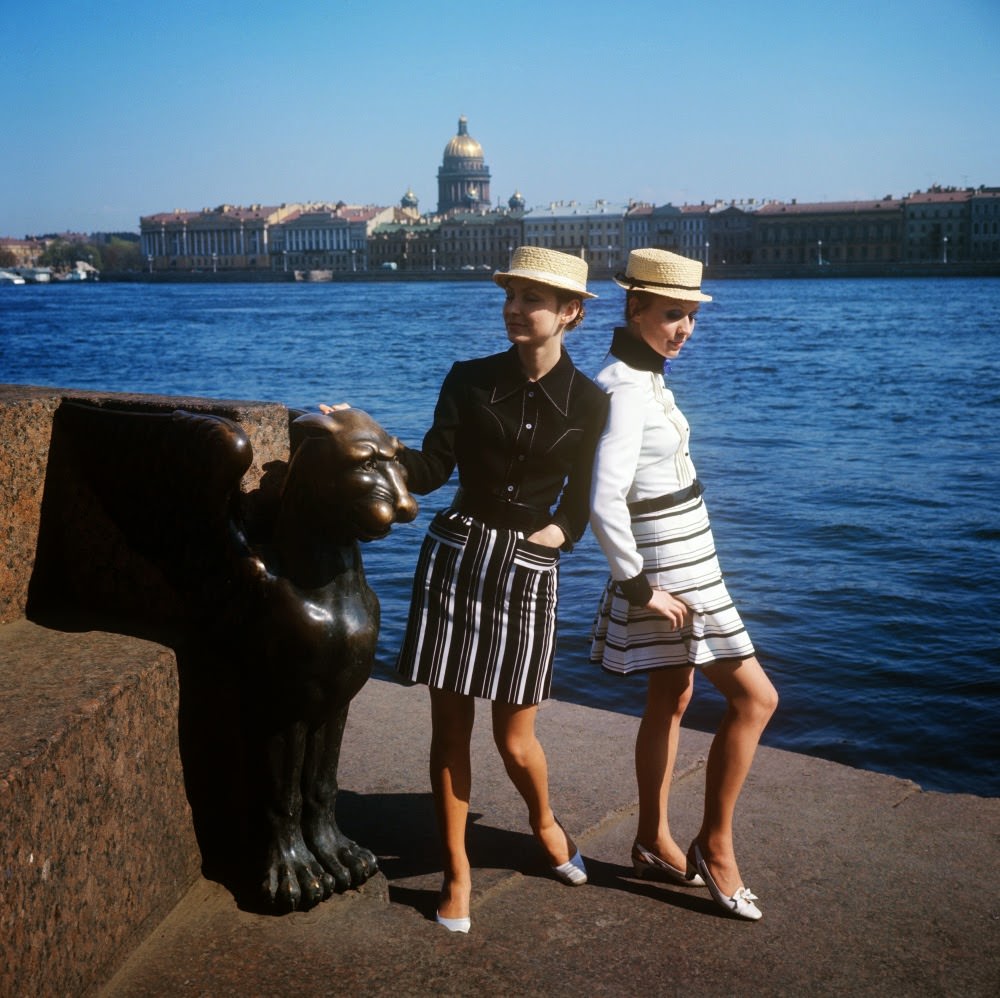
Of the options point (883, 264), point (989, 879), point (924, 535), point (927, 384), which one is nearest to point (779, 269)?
point (883, 264)

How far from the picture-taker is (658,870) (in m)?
2.13

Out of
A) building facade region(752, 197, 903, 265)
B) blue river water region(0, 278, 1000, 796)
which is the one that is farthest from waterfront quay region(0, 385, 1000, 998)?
building facade region(752, 197, 903, 265)

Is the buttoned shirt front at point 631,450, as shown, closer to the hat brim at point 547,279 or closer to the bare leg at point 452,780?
the hat brim at point 547,279

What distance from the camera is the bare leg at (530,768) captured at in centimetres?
197

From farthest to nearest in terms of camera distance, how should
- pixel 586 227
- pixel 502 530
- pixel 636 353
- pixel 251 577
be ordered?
pixel 586 227
pixel 636 353
pixel 502 530
pixel 251 577

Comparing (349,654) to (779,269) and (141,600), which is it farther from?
(779,269)

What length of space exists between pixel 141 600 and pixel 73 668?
0.65ft

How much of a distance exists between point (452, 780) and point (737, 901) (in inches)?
17.8

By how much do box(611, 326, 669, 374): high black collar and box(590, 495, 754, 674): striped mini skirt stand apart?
0.68ft

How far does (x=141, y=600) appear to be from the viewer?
1.96 m

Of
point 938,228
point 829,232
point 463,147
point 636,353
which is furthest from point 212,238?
point 636,353

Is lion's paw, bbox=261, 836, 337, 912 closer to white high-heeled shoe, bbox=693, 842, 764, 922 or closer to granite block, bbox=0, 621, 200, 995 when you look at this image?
granite block, bbox=0, 621, 200, 995

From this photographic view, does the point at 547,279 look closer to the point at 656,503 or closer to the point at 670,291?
the point at 670,291

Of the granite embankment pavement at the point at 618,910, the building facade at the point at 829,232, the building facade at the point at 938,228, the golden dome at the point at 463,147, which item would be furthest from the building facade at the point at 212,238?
the granite embankment pavement at the point at 618,910
